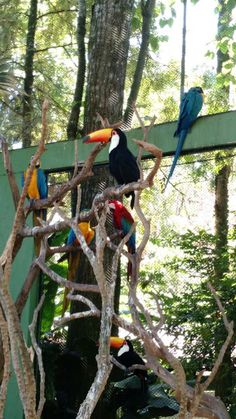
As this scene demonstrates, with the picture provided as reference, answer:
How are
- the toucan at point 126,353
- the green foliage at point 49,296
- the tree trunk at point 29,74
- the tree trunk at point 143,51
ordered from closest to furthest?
the toucan at point 126,353 → the green foliage at point 49,296 → the tree trunk at point 143,51 → the tree trunk at point 29,74

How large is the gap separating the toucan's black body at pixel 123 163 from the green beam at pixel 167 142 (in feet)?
1.33

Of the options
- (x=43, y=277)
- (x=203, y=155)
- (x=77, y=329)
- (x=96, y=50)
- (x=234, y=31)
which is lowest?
(x=77, y=329)

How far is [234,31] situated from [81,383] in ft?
11.6

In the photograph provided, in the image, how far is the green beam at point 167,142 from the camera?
3764 millimetres

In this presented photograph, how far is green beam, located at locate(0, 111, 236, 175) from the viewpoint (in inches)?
148

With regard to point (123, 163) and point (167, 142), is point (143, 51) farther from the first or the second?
point (123, 163)

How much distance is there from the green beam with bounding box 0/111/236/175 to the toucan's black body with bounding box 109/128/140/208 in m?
0.40

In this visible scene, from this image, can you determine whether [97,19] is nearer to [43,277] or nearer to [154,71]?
[43,277]

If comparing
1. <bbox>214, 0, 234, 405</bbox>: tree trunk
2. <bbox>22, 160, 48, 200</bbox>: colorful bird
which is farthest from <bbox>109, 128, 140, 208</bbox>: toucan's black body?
<bbox>214, 0, 234, 405</bbox>: tree trunk

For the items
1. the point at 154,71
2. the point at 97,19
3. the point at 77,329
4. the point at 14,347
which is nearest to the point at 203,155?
the point at 77,329

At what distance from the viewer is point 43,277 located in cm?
471

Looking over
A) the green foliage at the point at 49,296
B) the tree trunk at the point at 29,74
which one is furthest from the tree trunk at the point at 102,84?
the tree trunk at the point at 29,74

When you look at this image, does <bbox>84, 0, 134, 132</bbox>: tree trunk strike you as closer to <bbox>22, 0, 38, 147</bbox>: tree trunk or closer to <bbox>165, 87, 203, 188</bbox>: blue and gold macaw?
<bbox>165, 87, 203, 188</bbox>: blue and gold macaw

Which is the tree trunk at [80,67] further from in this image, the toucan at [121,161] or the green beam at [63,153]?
the toucan at [121,161]
